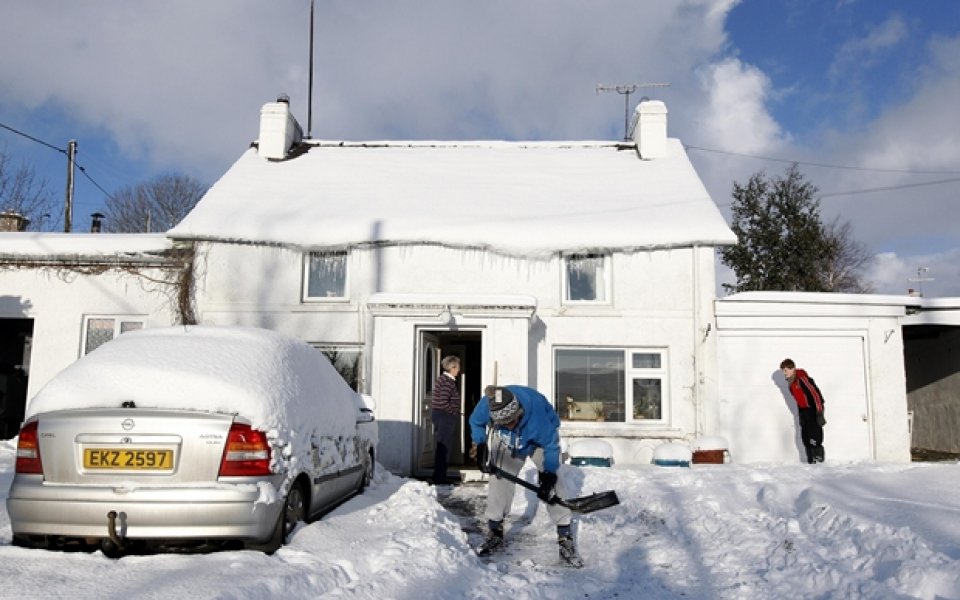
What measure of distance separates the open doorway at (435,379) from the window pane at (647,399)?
2.66m

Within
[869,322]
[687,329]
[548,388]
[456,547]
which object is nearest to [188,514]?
[456,547]

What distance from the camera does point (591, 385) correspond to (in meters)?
11.9

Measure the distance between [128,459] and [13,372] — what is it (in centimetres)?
1268

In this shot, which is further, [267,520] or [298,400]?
[298,400]

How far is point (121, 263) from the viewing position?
41.7ft

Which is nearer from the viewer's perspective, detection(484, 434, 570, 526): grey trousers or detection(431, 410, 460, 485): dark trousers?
detection(484, 434, 570, 526): grey trousers

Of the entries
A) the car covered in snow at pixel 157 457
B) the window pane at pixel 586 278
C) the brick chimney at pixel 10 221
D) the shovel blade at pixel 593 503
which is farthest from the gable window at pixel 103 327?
the shovel blade at pixel 593 503

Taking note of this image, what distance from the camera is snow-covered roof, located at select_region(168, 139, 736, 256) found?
1203 cm

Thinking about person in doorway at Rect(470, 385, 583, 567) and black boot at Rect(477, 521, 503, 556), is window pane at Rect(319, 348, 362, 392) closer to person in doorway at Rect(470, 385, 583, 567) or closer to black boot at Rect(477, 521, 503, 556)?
person in doorway at Rect(470, 385, 583, 567)

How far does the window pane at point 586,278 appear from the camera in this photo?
12.2 meters

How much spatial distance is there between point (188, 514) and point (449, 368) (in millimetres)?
5077

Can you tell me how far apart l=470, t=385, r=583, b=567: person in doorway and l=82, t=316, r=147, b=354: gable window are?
29.3 ft

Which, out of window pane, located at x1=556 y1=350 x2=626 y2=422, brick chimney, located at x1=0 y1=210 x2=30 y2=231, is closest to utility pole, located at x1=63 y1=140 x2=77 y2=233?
brick chimney, located at x1=0 y1=210 x2=30 y2=231

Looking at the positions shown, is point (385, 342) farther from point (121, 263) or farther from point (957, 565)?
point (957, 565)
